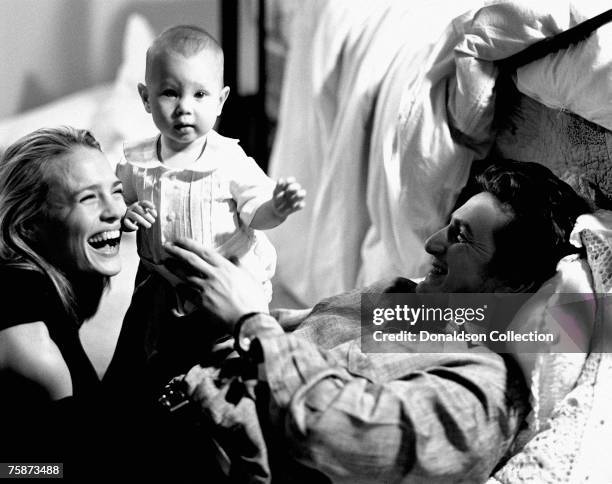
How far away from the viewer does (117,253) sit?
2.45 feet

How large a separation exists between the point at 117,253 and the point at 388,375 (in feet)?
0.82

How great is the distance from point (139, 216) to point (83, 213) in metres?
0.05

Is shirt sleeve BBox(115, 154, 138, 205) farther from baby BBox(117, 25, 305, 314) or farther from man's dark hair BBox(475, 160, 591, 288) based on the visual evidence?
man's dark hair BBox(475, 160, 591, 288)

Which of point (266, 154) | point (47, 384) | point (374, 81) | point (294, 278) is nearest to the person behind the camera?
point (47, 384)

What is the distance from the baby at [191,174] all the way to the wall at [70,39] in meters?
0.88

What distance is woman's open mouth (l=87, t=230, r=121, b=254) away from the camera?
0.73 metres

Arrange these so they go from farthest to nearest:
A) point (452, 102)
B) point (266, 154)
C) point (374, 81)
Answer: point (266, 154) → point (374, 81) → point (452, 102)

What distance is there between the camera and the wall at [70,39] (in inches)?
67.0

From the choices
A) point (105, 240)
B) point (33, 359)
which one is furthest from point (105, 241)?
point (33, 359)

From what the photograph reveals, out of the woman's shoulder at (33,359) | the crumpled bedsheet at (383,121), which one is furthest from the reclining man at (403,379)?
the crumpled bedsheet at (383,121)

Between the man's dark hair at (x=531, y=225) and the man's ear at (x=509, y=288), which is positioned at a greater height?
the man's dark hair at (x=531, y=225)

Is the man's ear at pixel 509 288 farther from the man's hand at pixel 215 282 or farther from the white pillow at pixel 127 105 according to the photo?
the white pillow at pixel 127 105

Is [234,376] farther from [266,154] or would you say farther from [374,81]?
[266,154]

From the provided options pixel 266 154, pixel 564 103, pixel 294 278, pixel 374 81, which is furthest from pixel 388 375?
pixel 266 154
